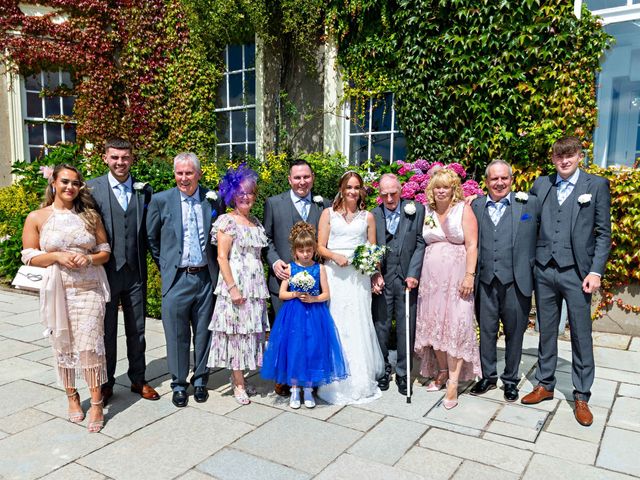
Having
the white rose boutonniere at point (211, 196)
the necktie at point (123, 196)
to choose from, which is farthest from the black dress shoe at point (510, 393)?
the necktie at point (123, 196)

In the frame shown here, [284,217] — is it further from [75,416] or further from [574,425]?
[574,425]

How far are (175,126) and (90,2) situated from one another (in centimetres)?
277

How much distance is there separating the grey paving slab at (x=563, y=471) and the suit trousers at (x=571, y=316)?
788mm

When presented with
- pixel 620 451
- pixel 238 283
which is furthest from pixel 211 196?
pixel 620 451

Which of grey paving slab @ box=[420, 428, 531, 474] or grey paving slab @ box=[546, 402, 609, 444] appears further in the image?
grey paving slab @ box=[546, 402, 609, 444]

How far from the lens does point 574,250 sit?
3.57 m

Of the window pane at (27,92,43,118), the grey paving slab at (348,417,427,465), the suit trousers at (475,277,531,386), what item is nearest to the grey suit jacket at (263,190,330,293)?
the grey paving slab at (348,417,427,465)

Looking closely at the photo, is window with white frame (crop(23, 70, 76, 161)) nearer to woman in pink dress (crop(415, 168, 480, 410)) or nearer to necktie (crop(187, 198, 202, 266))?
necktie (crop(187, 198, 202, 266))

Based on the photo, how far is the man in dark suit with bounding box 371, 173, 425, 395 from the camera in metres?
3.91

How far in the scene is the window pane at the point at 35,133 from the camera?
993 centimetres

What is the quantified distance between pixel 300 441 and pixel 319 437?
0.13 meters

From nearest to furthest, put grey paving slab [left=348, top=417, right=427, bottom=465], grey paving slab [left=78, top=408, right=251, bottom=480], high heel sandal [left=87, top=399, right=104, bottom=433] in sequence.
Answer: grey paving slab [left=78, top=408, right=251, bottom=480] → grey paving slab [left=348, top=417, right=427, bottom=465] → high heel sandal [left=87, top=399, right=104, bottom=433]

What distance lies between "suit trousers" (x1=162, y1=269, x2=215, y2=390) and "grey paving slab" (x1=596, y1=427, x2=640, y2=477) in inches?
110

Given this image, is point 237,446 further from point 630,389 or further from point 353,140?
point 353,140
